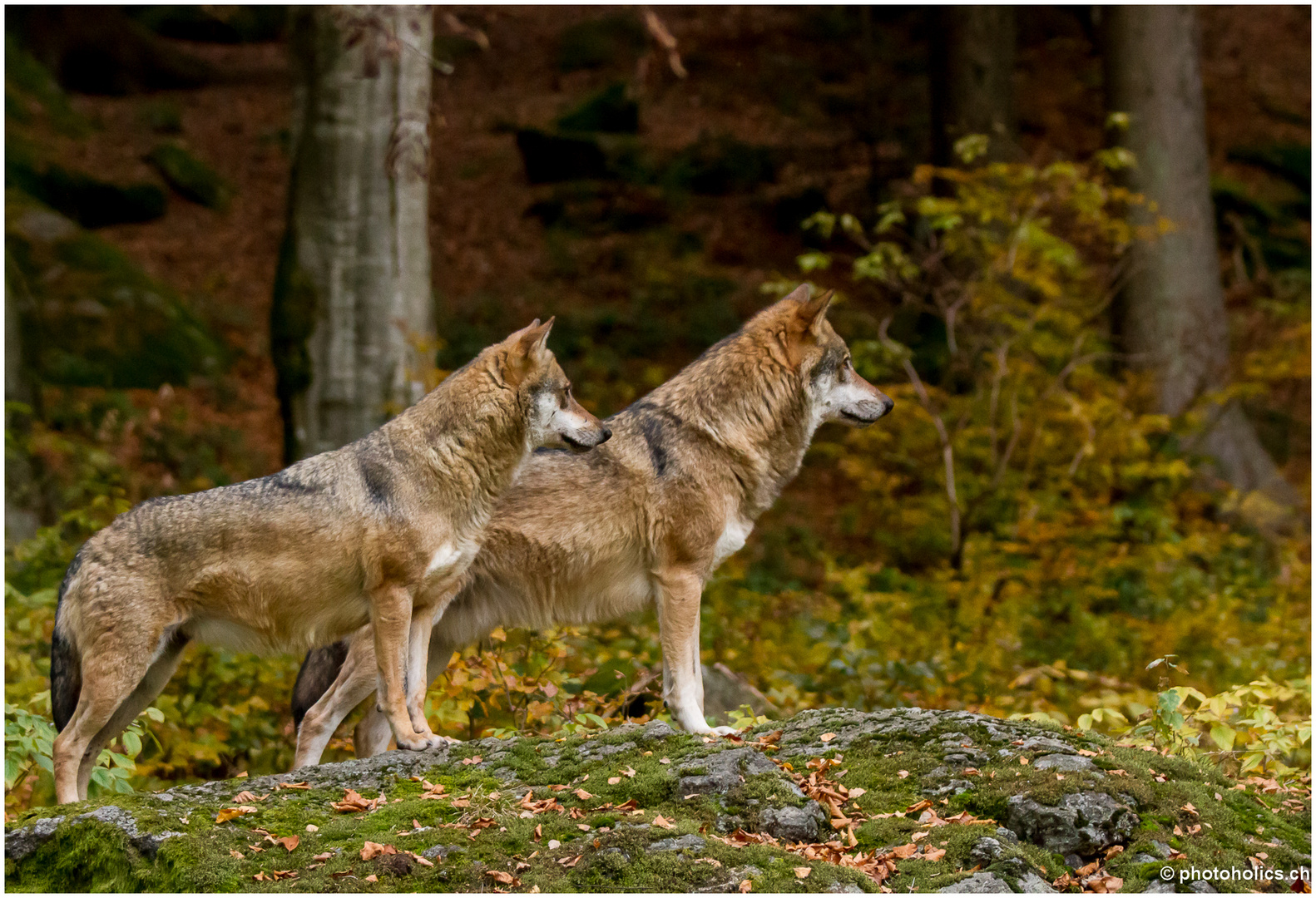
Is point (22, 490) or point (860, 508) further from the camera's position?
point (860, 508)

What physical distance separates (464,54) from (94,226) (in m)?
8.91

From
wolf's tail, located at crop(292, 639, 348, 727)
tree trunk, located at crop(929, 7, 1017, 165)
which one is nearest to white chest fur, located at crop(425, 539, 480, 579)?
wolf's tail, located at crop(292, 639, 348, 727)

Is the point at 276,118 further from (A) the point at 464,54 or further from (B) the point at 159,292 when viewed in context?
(B) the point at 159,292

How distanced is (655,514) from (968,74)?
41.9 feet

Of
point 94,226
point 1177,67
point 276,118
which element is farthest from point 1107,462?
point 276,118

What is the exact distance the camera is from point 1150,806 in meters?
5.42

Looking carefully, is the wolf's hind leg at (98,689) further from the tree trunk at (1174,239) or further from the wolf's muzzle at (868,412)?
the tree trunk at (1174,239)

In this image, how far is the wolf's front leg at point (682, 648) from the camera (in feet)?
21.5

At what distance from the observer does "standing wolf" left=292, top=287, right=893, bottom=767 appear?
6785 millimetres

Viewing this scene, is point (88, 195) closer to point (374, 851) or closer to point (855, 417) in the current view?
point (855, 417)

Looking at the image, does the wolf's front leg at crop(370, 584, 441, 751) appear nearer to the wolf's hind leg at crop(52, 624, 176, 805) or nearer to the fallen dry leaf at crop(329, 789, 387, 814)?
the fallen dry leaf at crop(329, 789, 387, 814)

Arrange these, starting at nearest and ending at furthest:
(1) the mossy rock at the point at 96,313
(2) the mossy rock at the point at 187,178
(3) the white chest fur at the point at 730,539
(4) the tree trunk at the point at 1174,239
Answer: (3) the white chest fur at the point at 730,539 → (4) the tree trunk at the point at 1174,239 → (1) the mossy rock at the point at 96,313 → (2) the mossy rock at the point at 187,178

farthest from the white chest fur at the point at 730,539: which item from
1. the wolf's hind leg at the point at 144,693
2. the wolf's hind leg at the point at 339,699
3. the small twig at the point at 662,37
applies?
the small twig at the point at 662,37

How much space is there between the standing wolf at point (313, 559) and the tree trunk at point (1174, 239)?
11818 millimetres
